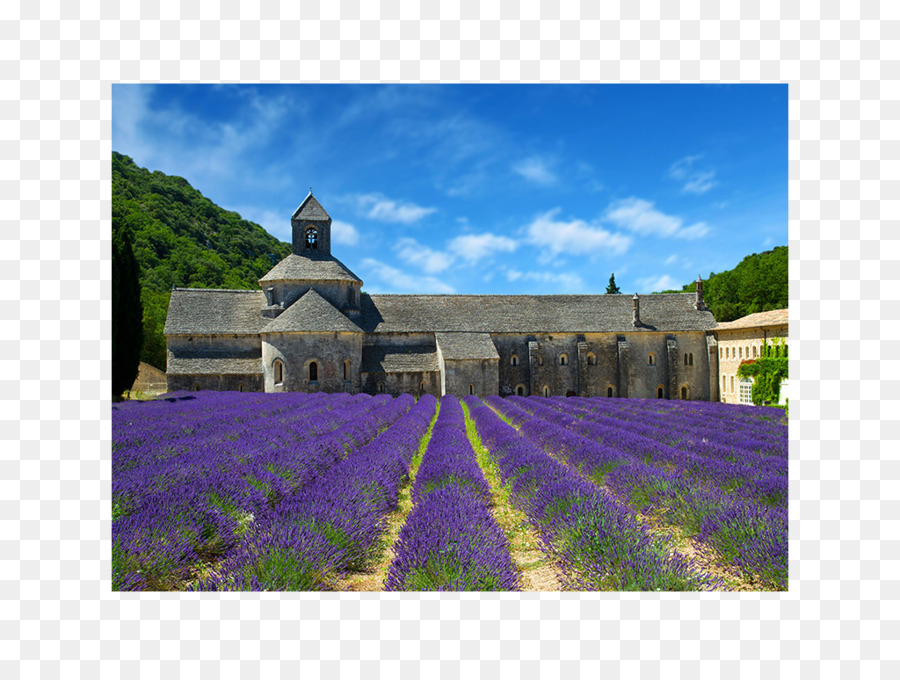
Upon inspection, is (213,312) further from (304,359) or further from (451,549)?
(451,549)

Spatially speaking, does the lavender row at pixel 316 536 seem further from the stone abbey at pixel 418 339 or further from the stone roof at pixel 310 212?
the stone roof at pixel 310 212

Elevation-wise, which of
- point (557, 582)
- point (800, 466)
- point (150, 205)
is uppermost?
point (150, 205)

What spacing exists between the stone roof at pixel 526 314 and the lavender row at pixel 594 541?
→ 23685 millimetres

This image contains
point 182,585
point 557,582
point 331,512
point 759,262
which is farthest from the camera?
point 759,262

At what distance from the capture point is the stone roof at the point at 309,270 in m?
28.0

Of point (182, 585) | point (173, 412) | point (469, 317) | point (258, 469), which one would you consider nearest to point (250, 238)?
point (469, 317)

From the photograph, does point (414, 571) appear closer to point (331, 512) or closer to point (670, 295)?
point (331, 512)

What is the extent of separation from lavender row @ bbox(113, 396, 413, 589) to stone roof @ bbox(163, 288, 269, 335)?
890 inches

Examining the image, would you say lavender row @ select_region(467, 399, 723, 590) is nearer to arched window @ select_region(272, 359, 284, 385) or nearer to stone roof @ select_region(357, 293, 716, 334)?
arched window @ select_region(272, 359, 284, 385)

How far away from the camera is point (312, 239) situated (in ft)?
102

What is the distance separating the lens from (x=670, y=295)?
34.0m

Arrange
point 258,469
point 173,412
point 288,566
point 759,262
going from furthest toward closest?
point 759,262, point 173,412, point 258,469, point 288,566

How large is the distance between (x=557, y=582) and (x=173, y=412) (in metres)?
12.1

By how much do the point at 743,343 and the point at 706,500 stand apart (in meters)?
28.1
